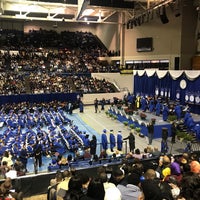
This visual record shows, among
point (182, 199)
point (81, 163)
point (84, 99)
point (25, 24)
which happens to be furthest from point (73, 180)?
point (25, 24)

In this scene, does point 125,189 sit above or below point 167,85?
below

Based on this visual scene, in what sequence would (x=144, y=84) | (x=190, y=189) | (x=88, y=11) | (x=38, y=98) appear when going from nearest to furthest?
(x=190, y=189), (x=38, y=98), (x=144, y=84), (x=88, y=11)

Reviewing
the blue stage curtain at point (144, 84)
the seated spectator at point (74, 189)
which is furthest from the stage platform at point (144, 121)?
the seated spectator at point (74, 189)

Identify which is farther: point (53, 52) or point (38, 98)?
point (53, 52)

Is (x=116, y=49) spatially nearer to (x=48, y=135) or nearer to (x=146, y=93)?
(x=146, y=93)

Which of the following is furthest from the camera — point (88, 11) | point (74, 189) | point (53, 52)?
point (53, 52)

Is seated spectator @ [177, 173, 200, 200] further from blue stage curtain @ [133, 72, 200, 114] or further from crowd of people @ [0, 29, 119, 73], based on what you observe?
crowd of people @ [0, 29, 119, 73]

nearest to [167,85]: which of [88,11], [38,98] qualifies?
[38,98]

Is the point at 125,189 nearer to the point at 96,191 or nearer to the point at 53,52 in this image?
the point at 96,191

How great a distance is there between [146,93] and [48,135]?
1314cm

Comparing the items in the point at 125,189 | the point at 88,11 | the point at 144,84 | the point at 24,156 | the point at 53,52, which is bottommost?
the point at 24,156

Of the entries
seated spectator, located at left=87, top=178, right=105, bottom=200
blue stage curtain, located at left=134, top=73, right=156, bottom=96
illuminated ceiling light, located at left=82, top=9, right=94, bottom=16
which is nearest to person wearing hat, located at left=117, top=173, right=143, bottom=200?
seated spectator, located at left=87, top=178, right=105, bottom=200

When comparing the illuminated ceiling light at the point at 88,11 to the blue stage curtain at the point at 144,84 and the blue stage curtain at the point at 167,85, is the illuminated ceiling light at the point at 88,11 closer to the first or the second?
the blue stage curtain at the point at 167,85

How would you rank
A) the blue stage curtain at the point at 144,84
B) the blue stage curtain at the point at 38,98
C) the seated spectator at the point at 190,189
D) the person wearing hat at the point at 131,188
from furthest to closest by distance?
the blue stage curtain at the point at 144,84 → the blue stage curtain at the point at 38,98 → the person wearing hat at the point at 131,188 → the seated spectator at the point at 190,189
